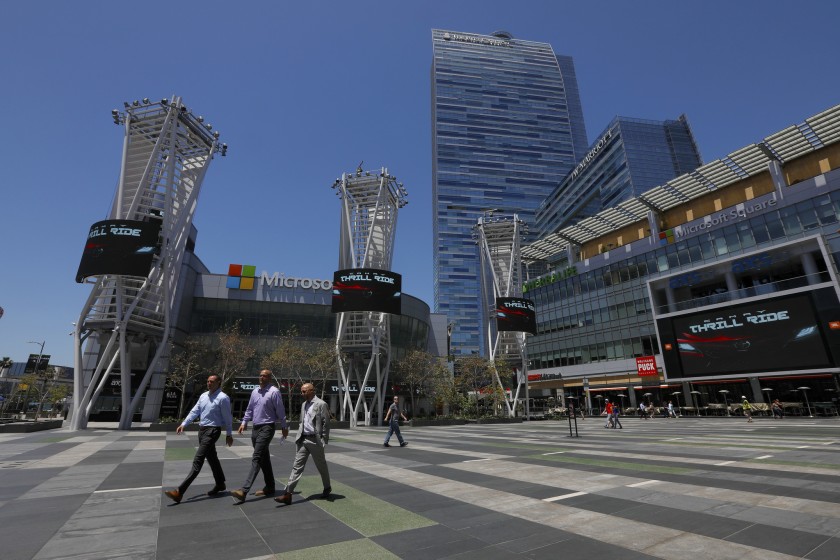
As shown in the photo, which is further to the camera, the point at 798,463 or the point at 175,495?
the point at 798,463

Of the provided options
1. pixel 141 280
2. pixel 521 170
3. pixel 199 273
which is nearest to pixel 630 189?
pixel 521 170

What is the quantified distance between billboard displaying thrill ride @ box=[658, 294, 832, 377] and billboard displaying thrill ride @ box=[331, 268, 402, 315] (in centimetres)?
3378

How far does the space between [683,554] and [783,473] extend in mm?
6519

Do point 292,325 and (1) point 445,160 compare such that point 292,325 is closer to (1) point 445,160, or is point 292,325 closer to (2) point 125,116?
(2) point 125,116

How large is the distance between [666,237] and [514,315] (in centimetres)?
2472

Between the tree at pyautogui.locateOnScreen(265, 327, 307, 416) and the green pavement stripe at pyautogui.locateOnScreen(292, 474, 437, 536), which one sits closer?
the green pavement stripe at pyautogui.locateOnScreen(292, 474, 437, 536)

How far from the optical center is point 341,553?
4215mm

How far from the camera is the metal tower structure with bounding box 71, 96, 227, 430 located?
3019 cm

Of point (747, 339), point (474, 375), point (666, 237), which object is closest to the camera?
Result: point (747, 339)

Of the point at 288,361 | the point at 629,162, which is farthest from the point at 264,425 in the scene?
the point at 629,162

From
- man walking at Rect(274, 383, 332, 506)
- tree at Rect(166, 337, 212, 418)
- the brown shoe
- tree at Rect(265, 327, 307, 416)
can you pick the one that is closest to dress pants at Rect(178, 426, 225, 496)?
the brown shoe

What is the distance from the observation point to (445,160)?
6654 inches

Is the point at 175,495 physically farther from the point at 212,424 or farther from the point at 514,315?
the point at 514,315

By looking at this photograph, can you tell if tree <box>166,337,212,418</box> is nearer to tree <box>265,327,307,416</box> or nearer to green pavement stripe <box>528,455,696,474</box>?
tree <box>265,327,307,416</box>
